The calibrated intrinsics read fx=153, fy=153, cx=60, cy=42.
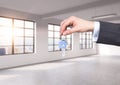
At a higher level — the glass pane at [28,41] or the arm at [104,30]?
the glass pane at [28,41]

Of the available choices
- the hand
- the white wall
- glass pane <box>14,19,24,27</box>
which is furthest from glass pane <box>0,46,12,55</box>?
the white wall

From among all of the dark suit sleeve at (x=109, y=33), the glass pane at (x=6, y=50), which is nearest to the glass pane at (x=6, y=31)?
the glass pane at (x=6, y=50)

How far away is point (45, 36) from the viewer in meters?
8.96

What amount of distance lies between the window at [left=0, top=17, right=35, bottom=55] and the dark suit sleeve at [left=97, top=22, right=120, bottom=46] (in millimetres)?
6893

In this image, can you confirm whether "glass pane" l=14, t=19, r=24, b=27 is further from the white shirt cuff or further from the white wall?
the white wall

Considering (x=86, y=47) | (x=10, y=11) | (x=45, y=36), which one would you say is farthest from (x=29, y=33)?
(x=86, y=47)

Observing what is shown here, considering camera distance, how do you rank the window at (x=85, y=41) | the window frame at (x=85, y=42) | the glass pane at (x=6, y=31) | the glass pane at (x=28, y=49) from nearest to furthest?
the glass pane at (x=6, y=31)
the glass pane at (x=28, y=49)
the window frame at (x=85, y=42)
the window at (x=85, y=41)

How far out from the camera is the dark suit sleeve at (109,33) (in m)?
0.57

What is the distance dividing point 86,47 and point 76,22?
42.5ft

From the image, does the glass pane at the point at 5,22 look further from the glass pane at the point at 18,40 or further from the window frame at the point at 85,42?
the window frame at the point at 85,42

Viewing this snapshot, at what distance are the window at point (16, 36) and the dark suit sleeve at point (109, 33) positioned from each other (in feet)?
22.6

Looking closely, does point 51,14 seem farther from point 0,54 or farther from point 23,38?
point 0,54

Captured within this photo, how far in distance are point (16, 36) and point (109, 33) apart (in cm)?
732

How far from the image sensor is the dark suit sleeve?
574mm
